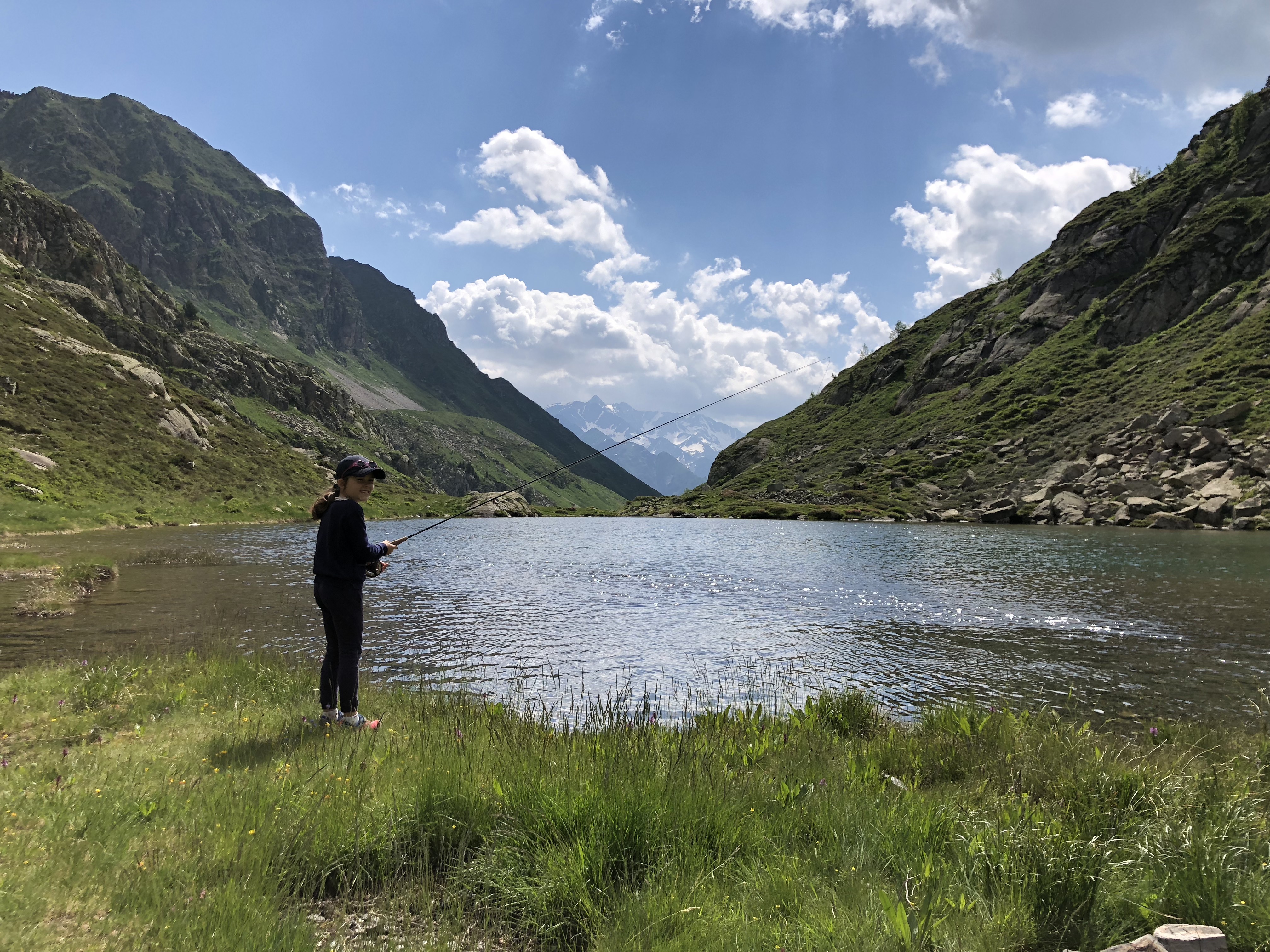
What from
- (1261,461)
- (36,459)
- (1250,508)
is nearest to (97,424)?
(36,459)

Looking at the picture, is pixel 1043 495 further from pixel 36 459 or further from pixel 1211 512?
pixel 36 459

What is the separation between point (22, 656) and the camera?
12.8 meters

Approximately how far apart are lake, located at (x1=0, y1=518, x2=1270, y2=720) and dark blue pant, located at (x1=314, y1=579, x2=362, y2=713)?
166 inches

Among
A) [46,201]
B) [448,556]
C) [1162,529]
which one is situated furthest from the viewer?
[46,201]

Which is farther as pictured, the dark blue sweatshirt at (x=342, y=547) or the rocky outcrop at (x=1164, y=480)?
the rocky outcrop at (x=1164, y=480)

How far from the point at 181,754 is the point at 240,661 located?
5.53 metres

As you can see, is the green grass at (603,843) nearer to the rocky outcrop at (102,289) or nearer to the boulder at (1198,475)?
the boulder at (1198,475)

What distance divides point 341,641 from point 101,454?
7211 cm

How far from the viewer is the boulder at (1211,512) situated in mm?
56125

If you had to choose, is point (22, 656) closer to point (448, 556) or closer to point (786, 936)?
point (786, 936)

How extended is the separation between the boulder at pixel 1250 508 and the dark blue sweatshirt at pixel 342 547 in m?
73.0

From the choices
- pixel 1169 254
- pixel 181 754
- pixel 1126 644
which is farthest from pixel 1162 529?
pixel 1169 254

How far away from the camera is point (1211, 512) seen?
185ft

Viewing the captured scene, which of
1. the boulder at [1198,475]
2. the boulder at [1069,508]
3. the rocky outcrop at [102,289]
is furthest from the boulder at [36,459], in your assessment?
the rocky outcrop at [102,289]
